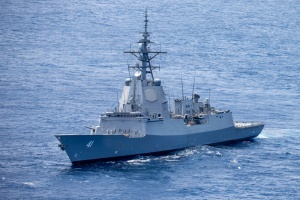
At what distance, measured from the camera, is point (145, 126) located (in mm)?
97938

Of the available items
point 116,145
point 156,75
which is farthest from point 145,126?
point 156,75

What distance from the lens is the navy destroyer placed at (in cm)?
9506

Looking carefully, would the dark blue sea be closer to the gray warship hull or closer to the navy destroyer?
the gray warship hull

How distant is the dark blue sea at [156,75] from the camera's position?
89.1m

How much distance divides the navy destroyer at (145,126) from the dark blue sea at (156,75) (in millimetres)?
1129

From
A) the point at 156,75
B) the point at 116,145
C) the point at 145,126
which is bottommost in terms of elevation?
the point at 116,145

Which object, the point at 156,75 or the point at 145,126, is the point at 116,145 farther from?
the point at 156,75

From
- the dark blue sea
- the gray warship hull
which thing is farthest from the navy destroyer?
the dark blue sea

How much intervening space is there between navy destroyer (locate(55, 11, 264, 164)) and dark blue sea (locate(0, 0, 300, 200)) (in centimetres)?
113

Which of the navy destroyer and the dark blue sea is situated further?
the navy destroyer

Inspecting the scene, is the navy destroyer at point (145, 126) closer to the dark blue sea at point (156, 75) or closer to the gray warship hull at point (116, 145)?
the gray warship hull at point (116, 145)

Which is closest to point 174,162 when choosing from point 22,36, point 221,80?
point 221,80

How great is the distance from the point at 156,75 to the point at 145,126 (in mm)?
39024

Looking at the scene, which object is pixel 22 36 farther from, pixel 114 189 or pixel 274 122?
pixel 114 189
